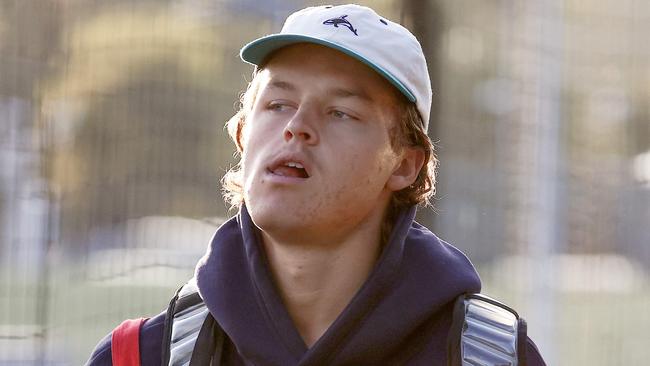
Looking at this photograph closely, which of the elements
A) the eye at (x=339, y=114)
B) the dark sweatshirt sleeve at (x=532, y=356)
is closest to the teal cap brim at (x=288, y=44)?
the eye at (x=339, y=114)

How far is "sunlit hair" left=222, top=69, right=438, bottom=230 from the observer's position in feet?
9.59

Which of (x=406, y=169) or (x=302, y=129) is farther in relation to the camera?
(x=406, y=169)

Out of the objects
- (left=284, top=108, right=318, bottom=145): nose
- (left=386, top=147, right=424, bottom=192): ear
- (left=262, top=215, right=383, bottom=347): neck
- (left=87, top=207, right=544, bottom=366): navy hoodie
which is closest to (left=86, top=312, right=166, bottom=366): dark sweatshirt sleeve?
(left=87, top=207, right=544, bottom=366): navy hoodie

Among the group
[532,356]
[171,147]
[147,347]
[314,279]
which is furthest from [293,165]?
[171,147]

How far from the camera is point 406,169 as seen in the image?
119 inches

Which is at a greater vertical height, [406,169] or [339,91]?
[339,91]

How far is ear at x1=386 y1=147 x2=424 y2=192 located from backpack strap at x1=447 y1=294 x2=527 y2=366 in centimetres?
30

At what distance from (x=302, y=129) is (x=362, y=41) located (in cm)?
24

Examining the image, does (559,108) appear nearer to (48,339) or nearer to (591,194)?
(591,194)

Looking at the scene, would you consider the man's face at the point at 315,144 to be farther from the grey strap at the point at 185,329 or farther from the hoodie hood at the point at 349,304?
the grey strap at the point at 185,329

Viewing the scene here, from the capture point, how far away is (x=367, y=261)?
9.51ft

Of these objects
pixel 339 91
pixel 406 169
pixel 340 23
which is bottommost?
pixel 406 169

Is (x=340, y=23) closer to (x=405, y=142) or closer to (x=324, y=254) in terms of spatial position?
(x=405, y=142)

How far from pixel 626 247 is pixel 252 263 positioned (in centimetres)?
309
